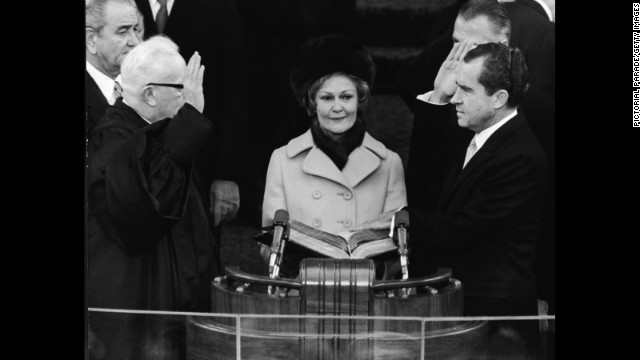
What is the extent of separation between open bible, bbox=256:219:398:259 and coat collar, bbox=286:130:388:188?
48 centimetres

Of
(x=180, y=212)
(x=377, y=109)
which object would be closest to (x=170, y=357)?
(x=180, y=212)

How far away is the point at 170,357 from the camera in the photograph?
34.2ft

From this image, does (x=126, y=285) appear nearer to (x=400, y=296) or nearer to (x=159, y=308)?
A: (x=159, y=308)

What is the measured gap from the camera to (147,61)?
1058 cm

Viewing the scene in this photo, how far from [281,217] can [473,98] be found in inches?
74.2

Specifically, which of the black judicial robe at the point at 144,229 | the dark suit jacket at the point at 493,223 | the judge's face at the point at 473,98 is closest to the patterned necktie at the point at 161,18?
the black judicial robe at the point at 144,229

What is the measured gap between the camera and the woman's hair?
34.5 ft

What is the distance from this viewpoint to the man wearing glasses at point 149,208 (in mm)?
10453

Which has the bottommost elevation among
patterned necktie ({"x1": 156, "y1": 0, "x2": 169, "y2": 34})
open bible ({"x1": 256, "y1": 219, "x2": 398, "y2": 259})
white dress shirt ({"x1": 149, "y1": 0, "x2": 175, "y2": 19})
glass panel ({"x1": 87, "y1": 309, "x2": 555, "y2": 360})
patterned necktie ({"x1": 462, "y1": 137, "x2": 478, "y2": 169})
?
glass panel ({"x1": 87, "y1": 309, "x2": 555, "y2": 360})

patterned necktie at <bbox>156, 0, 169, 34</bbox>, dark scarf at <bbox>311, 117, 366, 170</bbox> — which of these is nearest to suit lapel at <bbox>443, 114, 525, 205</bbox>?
dark scarf at <bbox>311, 117, 366, 170</bbox>

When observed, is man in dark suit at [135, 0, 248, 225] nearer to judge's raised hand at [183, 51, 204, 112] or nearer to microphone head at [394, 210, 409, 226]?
judge's raised hand at [183, 51, 204, 112]

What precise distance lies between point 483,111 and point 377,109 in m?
0.88

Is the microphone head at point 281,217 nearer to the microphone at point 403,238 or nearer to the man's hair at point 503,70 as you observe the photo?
the microphone at point 403,238

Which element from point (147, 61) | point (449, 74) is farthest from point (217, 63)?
point (449, 74)
